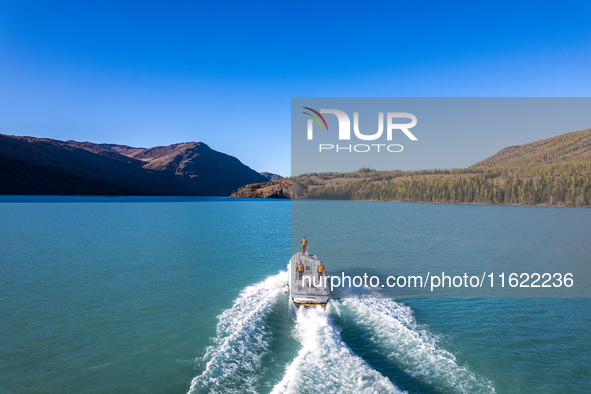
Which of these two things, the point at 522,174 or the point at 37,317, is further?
the point at 522,174

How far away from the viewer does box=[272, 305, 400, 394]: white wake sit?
437 inches

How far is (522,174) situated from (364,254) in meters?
186

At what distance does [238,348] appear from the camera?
14.1 meters

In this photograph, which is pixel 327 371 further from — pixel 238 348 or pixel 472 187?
pixel 472 187

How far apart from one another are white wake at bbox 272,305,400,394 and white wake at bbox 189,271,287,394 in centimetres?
154

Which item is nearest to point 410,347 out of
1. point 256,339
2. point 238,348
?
point 256,339

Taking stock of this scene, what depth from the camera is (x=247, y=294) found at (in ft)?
71.9

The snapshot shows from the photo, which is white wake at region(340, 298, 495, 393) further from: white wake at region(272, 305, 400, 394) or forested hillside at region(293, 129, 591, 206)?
forested hillside at region(293, 129, 591, 206)

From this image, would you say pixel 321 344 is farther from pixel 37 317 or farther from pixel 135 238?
pixel 135 238

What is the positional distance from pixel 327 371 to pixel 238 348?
4497mm

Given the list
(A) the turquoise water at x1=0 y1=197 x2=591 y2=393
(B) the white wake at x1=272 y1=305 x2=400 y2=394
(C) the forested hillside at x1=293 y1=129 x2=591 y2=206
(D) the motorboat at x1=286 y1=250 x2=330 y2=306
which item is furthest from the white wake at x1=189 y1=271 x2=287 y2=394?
(C) the forested hillside at x1=293 y1=129 x2=591 y2=206

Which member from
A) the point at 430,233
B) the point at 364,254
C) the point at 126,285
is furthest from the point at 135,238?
the point at 430,233

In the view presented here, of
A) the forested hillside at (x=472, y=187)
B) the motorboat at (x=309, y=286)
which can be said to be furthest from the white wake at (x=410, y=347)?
the forested hillside at (x=472, y=187)

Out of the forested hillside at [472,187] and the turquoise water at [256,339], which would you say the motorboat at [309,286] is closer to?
the turquoise water at [256,339]
